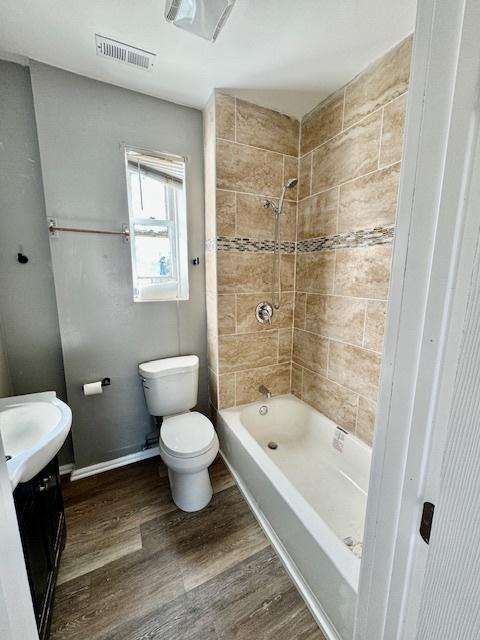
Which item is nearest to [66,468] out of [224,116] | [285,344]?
[285,344]

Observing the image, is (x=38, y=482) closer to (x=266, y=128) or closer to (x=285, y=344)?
(x=285, y=344)

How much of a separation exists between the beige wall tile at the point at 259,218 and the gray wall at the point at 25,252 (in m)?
1.20

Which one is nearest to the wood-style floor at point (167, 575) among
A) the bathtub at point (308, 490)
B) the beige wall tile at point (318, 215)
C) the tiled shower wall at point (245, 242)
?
the bathtub at point (308, 490)

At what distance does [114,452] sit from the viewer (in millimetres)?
1929

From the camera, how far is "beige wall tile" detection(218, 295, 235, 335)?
184 cm

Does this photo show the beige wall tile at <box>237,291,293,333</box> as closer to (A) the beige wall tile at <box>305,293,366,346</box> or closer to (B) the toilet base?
(A) the beige wall tile at <box>305,293,366,346</box>

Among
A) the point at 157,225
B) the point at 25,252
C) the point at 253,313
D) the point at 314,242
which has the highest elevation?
the point at 157,225

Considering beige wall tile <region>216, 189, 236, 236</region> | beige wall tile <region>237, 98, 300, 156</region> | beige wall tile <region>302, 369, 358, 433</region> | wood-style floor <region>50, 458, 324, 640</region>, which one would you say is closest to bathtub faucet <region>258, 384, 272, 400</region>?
beige wall tile <region>302, 369, 358, 433</region>

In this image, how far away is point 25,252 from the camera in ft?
5.04

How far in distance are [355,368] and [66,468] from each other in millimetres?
2084

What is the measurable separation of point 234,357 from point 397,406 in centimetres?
151

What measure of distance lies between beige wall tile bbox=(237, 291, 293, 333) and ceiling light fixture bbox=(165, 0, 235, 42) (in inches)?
52.6

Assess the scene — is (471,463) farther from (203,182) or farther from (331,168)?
(203,182)

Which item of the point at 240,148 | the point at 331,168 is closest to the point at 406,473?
the point at 331,168
